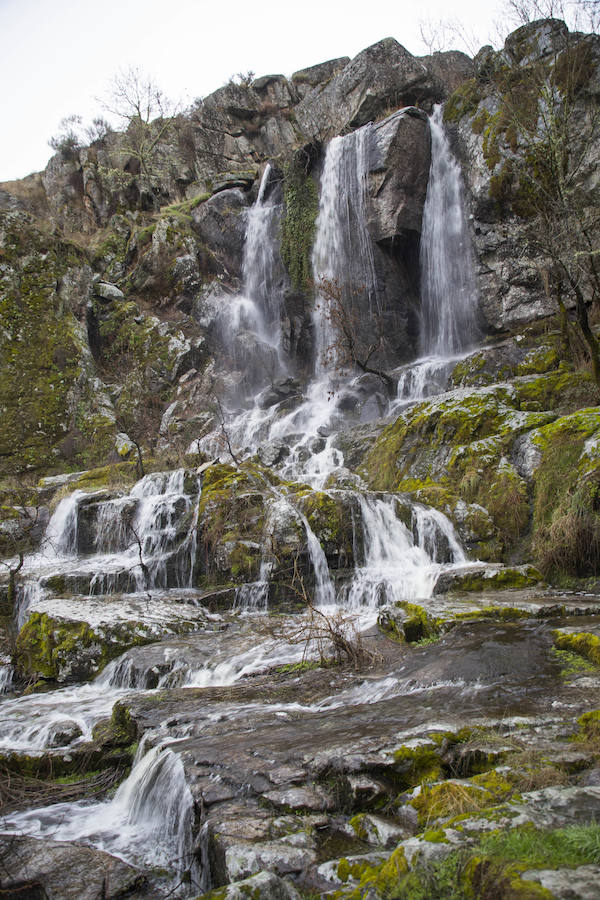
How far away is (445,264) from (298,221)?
8.01m

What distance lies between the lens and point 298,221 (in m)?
25.2

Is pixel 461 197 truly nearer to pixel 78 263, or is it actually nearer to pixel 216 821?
pixel 78 263

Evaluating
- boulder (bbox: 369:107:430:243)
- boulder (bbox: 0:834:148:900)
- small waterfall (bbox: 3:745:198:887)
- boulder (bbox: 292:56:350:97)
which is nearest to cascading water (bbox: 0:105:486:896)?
small waterfall (bbox: 3:745:198:887)

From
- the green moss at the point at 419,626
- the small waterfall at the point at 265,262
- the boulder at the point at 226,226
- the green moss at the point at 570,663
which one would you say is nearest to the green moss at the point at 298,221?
the small waterfall at the point at 265,262

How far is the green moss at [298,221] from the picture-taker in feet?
80.7

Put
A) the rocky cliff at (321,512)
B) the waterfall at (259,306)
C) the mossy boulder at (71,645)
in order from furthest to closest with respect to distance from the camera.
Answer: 1. the waterfall at (259,306)
2. the mossy boulder at (71,645)
3. the rocky cliff at (321,512)

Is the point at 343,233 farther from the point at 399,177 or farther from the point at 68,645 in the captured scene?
the point at 68,645

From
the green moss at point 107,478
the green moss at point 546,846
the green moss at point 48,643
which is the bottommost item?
the green moss at point 48,643

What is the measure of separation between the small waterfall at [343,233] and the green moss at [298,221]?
1.53 feet

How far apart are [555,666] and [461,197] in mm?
20758

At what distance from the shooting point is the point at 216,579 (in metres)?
10.5

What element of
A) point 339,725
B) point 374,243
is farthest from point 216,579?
point 374,243

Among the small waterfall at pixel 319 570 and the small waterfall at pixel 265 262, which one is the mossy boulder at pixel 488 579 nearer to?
the small waterfall at pixel 319 570

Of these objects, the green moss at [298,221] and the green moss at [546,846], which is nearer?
the green moss at [546,846]
